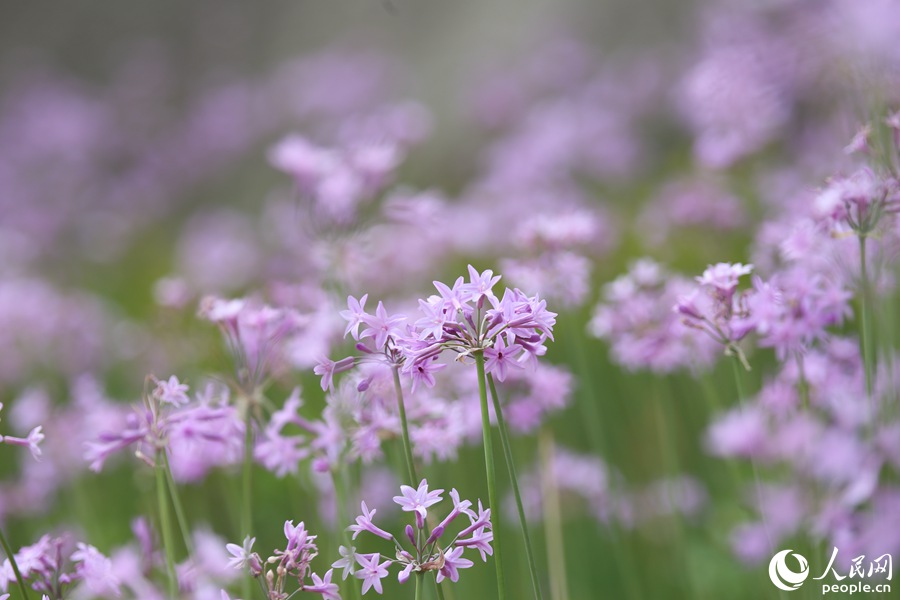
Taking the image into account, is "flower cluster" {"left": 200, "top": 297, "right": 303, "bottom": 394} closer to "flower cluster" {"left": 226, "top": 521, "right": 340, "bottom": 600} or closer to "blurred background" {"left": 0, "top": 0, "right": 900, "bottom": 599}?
"blurred background" {"left": 0, "top": 0, "right": 900, "bottom": 599}

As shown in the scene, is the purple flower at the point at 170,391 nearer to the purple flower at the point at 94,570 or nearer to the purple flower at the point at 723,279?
the purple flower at the point at 94,570

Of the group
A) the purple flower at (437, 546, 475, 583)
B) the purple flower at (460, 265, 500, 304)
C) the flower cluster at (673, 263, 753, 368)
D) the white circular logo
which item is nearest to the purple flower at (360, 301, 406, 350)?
the purple flower at (460, 265, 500, 304)

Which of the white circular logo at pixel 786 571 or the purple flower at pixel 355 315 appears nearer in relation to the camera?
the purple flower at pixel 355 315

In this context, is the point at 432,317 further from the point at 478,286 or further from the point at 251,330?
the point at 251,330

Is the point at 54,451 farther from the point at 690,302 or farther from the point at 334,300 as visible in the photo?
the point at 690,302

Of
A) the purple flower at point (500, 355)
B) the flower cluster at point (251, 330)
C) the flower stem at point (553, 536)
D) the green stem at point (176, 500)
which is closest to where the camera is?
the purple flower at point (500, 355)

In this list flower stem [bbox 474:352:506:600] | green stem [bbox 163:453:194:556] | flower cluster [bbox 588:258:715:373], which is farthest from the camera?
flower cluster [bbox 588:258:715:373]

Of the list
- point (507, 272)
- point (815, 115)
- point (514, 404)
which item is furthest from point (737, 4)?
point (514, 404)

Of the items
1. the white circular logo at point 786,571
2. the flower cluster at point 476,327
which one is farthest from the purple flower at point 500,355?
the white circular logo at point 786,571
